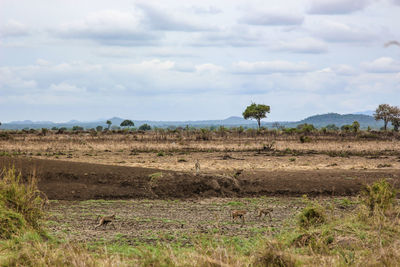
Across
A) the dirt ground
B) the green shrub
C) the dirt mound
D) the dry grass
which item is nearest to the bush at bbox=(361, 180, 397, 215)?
the dirt ground

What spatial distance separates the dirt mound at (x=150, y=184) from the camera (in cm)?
2369

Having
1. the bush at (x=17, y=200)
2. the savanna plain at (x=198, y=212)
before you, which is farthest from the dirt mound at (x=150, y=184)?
the bush at (x=17, y=200)

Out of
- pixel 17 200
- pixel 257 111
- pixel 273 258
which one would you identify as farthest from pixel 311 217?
pixel 257 111

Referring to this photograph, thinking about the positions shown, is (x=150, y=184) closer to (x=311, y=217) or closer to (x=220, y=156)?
(x=311, y=217)

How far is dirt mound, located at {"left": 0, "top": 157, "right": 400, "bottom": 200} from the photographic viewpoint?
23688 millimetres

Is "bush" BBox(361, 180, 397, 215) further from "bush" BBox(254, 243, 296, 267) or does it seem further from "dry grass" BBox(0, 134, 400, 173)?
"dry grass" BBox(0, 134, 400, 173)

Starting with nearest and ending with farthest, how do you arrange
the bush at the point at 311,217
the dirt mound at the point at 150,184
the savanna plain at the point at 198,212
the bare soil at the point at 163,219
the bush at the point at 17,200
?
the savanna plain at the point at 198,212
the bush at the point at 17,200
the bush at the point at 311,217
the bare soil at the point at 163,219
the dirt mound at the point at 150,184

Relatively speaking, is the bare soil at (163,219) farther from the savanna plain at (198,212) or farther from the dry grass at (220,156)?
the dry grass at (220,156)

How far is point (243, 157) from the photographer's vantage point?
43000 millimetres

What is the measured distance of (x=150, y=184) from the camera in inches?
960

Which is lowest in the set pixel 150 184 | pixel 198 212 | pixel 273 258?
pixel 198 212

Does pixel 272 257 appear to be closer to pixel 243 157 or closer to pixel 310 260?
pixel 310 260

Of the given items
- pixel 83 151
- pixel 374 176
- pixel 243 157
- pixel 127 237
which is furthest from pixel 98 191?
pixel 83 151

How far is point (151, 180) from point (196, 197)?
7.86 feet
